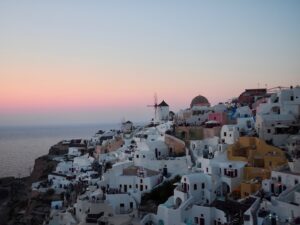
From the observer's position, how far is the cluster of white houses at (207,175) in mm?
20625

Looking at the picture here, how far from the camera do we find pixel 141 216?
79.3 feet

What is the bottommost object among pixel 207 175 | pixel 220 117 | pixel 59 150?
pixel 59 150

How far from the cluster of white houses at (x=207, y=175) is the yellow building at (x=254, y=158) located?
6 centimetres

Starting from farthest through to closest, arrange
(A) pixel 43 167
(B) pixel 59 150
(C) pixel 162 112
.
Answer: (B) pixel 59 150
(A) pixel 43 167
(C) pixel 162 112

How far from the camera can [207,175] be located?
79.6ft

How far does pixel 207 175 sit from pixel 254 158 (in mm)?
3220

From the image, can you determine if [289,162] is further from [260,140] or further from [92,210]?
[92,210]

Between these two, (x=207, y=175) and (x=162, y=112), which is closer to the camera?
(x=207, y=175)

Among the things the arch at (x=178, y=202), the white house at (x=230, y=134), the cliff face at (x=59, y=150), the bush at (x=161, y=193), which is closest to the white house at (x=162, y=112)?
the cliff face at (x=59, y=150)

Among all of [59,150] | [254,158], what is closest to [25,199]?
[59,150]

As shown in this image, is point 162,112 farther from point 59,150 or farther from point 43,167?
point 59,150

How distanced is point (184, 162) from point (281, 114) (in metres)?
8.32

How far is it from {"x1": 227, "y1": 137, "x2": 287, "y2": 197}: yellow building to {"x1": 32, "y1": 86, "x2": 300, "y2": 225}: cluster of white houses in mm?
55

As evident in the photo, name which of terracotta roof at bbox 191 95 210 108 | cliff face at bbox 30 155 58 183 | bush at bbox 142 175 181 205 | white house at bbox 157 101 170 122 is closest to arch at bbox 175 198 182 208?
bush at bbox 142 175 181 205
